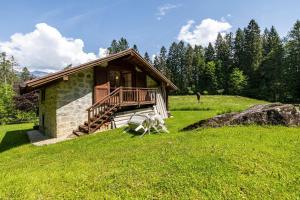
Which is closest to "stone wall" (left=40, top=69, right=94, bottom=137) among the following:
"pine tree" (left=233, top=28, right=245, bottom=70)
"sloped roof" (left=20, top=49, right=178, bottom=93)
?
"sloped roof" (left=20, top=49, right=178, bottom=93)

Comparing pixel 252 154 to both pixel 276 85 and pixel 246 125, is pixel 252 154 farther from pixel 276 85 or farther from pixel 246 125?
pixel 276 85

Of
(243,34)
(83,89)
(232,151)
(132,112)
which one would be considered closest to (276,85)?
(243,34)

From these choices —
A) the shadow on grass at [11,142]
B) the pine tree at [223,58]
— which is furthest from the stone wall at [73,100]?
the pine tree at [223,58]

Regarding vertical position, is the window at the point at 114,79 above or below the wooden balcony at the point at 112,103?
above

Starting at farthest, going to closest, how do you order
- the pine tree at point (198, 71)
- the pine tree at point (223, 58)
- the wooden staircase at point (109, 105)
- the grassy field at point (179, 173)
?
the pine tree at point (198, 71) < the pine tree at point (223, 58) < the wooden staircase at point (109, 105) < the grassy field at point (179, 173)

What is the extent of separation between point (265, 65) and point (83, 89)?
180 feet

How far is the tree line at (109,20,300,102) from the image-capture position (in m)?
50.6

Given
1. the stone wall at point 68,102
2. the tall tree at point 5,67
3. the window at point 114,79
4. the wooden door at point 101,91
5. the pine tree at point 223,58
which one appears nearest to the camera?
the stone wall at point 68,102

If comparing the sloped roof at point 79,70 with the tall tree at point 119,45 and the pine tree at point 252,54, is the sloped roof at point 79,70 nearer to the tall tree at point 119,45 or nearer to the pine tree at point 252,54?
the pine tree at point 252,54

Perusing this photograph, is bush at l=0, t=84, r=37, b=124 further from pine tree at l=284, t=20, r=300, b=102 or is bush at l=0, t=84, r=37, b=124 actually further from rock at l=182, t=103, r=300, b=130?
pine tree at l=284, t=20, r=300, b=102

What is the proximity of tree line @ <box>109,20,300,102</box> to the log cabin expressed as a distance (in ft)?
129

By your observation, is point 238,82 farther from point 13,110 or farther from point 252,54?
point 13,110

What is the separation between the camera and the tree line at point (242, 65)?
5059cm

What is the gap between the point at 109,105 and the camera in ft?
50.3
